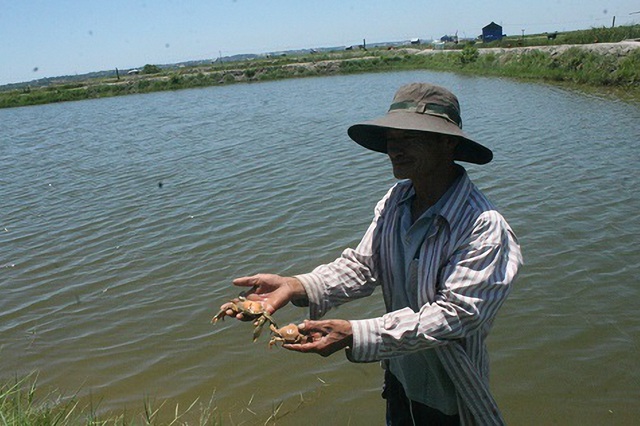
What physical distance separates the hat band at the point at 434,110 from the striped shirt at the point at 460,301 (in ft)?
0.66

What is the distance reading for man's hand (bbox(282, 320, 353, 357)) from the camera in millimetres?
1675

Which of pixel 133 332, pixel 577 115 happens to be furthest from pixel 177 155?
pixel 577 115

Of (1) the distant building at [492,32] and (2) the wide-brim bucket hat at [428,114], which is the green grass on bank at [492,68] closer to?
(1) the distant building at [492,32]

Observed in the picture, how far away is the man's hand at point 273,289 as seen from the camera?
1988 millimetres

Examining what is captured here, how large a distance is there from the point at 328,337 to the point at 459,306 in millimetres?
395

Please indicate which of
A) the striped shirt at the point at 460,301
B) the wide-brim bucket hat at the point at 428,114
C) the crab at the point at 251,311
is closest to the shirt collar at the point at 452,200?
the striped shirt at the point at 460,301

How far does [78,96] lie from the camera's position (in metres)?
41.5

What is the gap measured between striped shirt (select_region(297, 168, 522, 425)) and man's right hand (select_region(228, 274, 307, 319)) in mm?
369

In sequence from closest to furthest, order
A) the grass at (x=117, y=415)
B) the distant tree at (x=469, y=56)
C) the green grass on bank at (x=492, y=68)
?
the grass at (x=117, y=415) → the green grass on bank at (x=492, y=68) → the distant tree at (x=469, y=56)

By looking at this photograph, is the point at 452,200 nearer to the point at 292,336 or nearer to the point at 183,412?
the point at 292,336

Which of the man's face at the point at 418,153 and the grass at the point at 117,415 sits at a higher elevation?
the man's face at the point at 418,153

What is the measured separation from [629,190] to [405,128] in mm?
6609

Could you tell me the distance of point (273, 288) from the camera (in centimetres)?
205

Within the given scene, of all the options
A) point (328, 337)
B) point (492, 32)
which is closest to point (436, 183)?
point (328, 337)
